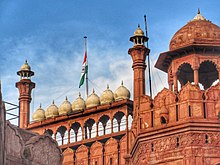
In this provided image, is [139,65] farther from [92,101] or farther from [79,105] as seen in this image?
[79,105]

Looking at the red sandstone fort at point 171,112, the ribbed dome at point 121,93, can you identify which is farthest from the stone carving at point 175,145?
the ribbed dome at point 121,93

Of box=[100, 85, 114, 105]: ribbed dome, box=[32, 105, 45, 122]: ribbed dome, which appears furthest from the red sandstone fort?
box=[32, 105, 45, 122]: ribbed dome

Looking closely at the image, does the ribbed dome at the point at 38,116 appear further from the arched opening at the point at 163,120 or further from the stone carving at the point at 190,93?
the stone carving at the point at 190,93

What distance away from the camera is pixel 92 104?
31828 mm

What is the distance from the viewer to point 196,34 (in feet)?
78.2

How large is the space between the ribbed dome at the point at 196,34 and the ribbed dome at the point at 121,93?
22.7ft

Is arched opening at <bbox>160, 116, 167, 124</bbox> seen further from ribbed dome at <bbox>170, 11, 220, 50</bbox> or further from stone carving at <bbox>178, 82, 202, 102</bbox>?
ribbed dome at <bbox>170, 11, 220, 50</bbox>

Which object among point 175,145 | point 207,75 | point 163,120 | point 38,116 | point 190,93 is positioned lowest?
point 175,145

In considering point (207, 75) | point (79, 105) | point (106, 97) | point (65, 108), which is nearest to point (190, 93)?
point (207, 75)

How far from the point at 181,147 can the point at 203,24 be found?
501cm

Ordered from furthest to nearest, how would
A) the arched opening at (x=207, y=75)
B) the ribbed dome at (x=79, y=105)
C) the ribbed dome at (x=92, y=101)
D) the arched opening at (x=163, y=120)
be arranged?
the ribbed dome at (x=79, y=105)
the ribbed dome at (x=92, y=101)
the arched opening at (x=207, y=75)
the arched opening at (x=163, y=120)

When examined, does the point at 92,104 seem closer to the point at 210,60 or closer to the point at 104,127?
the point at 104,127

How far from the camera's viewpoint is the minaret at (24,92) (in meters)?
33.2

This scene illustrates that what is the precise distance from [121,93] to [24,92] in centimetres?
527
